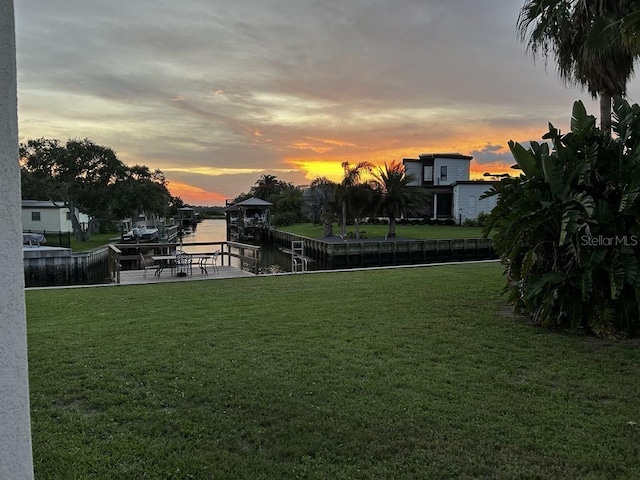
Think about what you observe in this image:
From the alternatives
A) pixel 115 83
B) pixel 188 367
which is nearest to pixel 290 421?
pixel 188 367

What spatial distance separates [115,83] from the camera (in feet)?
41.7

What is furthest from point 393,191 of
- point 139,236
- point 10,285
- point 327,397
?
point 10,285

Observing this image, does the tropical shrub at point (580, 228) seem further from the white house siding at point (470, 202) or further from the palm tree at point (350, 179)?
the white house siding at point (470, 202)

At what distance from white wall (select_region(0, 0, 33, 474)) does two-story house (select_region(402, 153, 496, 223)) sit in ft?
129

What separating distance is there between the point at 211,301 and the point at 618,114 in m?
7.92

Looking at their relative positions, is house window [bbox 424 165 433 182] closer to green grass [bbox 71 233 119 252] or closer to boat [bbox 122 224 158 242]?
boat [bbox 122 224 158 242]

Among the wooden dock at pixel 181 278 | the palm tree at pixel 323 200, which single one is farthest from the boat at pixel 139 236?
the wooden dock at pixel 181 278

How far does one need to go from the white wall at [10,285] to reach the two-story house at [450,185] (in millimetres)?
39247

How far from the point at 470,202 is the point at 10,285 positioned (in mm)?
42942

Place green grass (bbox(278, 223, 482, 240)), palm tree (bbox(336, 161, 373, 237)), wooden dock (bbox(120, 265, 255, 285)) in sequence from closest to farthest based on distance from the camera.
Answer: wooden dock (bbox(120, 265, 255, 285))
palm tree (bbox(336, 161, 373, 237))
green grass (bbox(278, 223, 482, 240))

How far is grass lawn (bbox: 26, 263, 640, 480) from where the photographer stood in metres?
2.95

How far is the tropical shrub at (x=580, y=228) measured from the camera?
615cm

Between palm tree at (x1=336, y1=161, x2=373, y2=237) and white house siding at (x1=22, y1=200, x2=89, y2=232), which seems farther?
white house siding at (x1=22, y1=200, x2=89, y2=232)

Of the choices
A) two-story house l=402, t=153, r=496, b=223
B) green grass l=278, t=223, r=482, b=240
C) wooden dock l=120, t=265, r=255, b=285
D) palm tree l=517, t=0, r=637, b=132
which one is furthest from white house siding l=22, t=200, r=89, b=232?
palm tree l=517, t=0, r=637, b=132
